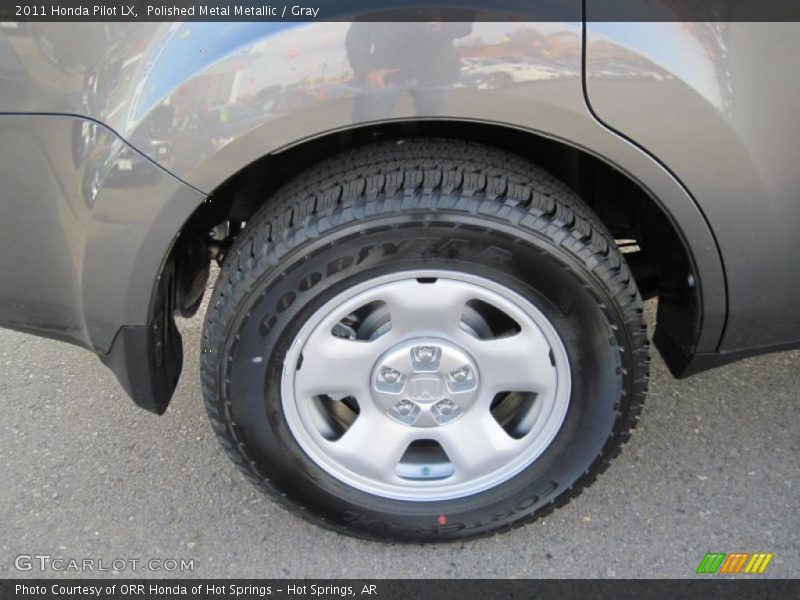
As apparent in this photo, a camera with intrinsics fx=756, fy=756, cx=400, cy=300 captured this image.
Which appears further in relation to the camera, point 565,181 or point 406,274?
point 565,181

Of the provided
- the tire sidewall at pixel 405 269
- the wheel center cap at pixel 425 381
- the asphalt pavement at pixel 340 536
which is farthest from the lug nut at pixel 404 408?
the asphalt pavement at pixel 340 536

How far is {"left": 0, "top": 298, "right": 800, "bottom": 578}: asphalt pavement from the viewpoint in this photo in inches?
79.3

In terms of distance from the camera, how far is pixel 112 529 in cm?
212

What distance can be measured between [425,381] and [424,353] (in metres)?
0.08

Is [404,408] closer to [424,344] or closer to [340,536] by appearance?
[424,344]

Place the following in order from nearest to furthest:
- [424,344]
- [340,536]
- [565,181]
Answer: [424,344] → [565,181] → [340,536]

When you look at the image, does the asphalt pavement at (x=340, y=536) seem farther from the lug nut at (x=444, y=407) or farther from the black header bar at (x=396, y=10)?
the black header bar at (x=396, y=10)

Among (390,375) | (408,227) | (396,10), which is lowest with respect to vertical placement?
(390,375)

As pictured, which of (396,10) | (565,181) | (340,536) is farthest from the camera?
(340,536)

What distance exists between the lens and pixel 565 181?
1.97 metres

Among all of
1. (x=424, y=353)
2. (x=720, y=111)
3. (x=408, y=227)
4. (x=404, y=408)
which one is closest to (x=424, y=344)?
(x=424, y=353)

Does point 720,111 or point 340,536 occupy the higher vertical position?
point 720,111

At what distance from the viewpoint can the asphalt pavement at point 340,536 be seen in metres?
2.01

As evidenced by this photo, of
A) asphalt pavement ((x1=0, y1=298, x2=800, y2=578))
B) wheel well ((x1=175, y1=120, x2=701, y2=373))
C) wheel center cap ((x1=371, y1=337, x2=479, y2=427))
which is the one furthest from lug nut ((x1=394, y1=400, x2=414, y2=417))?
wheel well ((x1=175, y1=120, x2=701, y2=373))
